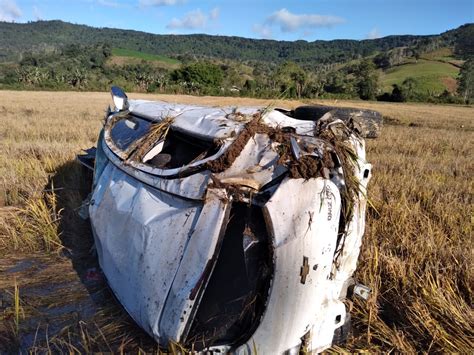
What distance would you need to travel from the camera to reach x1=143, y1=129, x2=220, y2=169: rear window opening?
11.4ft

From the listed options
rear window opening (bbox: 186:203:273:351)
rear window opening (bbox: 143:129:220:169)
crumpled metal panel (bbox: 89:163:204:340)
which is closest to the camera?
rear window opening (bbox: 186:203:273:351)

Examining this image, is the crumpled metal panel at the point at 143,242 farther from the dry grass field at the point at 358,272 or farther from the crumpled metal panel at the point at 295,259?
the crumpled metal panel at the point at 295,259

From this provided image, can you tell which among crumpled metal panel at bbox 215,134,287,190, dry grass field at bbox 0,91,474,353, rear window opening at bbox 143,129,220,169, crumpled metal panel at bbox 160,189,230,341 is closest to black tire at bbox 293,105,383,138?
dry grass field at bbox 0,91,474,353

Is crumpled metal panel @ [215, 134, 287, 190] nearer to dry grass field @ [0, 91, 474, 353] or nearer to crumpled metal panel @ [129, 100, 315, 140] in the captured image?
crumpled metal panel @ [129, 100, 315, 140]

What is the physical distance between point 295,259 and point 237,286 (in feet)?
1.39

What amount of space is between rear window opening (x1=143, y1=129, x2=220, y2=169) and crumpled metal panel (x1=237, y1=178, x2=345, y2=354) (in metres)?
1.16

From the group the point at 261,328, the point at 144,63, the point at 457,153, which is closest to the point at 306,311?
the point at 261,328

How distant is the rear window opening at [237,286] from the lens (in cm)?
236

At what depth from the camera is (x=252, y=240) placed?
2.36m

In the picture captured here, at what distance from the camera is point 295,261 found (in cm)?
225

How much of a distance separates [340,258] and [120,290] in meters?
1.44

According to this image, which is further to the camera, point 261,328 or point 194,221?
point 194,221

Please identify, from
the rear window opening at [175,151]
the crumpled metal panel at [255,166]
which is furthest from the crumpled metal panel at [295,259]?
the rear window opening at [175,151]

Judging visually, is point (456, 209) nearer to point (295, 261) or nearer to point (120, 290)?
point (295, 261)
